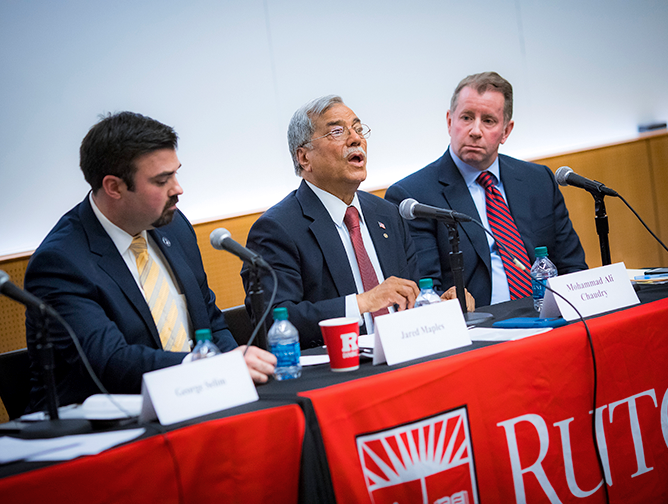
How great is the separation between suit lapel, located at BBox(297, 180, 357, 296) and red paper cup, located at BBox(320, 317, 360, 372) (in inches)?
32.1

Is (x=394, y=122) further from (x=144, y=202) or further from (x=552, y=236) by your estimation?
(x=144, y=202)

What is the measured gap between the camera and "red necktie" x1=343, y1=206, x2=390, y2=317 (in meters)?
2.19

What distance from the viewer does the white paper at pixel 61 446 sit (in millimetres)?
917

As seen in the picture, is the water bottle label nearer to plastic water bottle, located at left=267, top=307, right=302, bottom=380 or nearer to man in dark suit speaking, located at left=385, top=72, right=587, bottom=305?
plastic water bottle, located at left=267, top=307, right=302, bottom=380

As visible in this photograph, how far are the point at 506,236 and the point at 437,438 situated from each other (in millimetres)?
1567

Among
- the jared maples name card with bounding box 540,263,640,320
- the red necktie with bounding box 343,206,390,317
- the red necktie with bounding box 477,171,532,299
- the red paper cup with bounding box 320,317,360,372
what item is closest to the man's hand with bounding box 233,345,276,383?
the red paper cup with bounding box 320,317,360,372

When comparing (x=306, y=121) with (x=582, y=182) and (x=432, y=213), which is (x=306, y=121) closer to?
(x=432, y=213)

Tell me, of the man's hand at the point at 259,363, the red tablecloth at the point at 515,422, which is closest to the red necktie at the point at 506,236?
the red tablecloth at the point at 515,422

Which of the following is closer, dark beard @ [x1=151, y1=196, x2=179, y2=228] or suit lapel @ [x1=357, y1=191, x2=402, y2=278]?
dark beard @ [x1=151, y1=196, x2=179, y2=228]

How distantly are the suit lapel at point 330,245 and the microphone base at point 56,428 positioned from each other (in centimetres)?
118

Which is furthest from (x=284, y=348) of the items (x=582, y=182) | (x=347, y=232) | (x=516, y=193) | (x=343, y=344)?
(x=516, y=193)

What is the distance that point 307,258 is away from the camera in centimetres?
212

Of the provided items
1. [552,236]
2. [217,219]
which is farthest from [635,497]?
[217,219]

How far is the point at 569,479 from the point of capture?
1328mm
